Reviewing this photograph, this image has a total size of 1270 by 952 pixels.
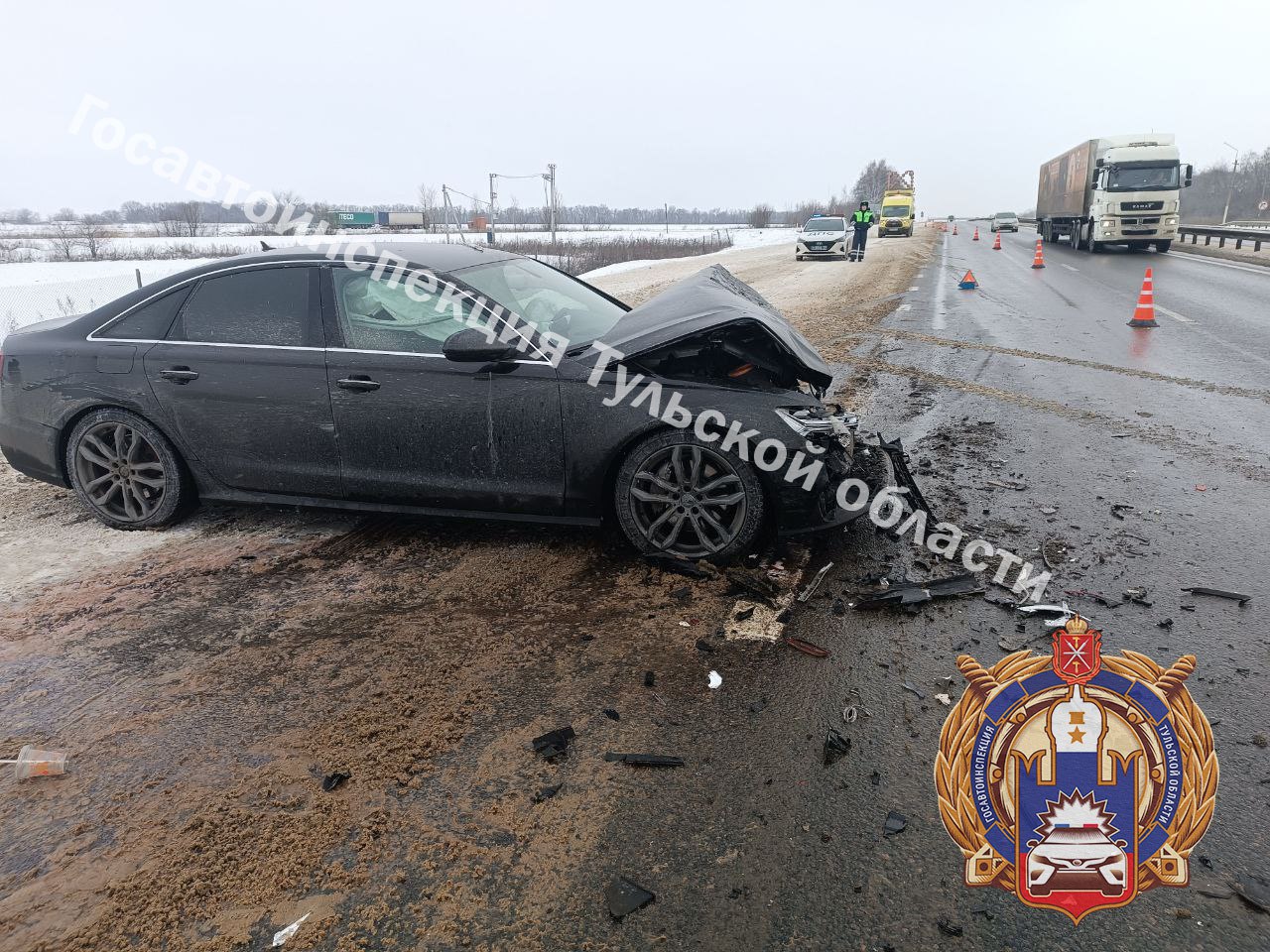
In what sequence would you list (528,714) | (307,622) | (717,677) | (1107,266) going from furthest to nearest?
1. (1107,266)
2. (307,622)
3. (717,677)
4. (528,714)

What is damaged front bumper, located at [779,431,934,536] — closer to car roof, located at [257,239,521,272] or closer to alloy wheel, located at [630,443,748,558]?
alloy wheel, located at [630,443,748,558]

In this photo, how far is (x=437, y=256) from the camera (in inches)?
187

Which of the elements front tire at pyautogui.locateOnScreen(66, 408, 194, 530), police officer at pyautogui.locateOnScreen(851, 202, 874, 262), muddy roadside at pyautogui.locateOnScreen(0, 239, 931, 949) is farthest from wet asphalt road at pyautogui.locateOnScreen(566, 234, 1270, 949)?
police officer at pyautogui.locateOnScreen(851, 202, 874, 262)

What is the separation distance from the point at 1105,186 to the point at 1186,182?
2.32 meters

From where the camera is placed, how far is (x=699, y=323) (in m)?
4.20

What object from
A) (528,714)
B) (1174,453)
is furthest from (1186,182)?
(528,714)

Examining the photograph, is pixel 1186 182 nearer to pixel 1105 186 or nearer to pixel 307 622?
pixel 1105 186

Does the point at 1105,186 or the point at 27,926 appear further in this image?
the point at 1105,186

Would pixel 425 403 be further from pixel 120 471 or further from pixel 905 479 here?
pixel 905 479

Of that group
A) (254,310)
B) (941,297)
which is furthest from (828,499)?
(941,297)

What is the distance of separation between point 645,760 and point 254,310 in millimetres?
3501

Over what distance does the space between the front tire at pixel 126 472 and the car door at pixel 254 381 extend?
0.22m

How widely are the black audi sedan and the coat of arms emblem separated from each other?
1.91 metres

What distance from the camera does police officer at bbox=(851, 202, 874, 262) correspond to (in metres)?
26.6
